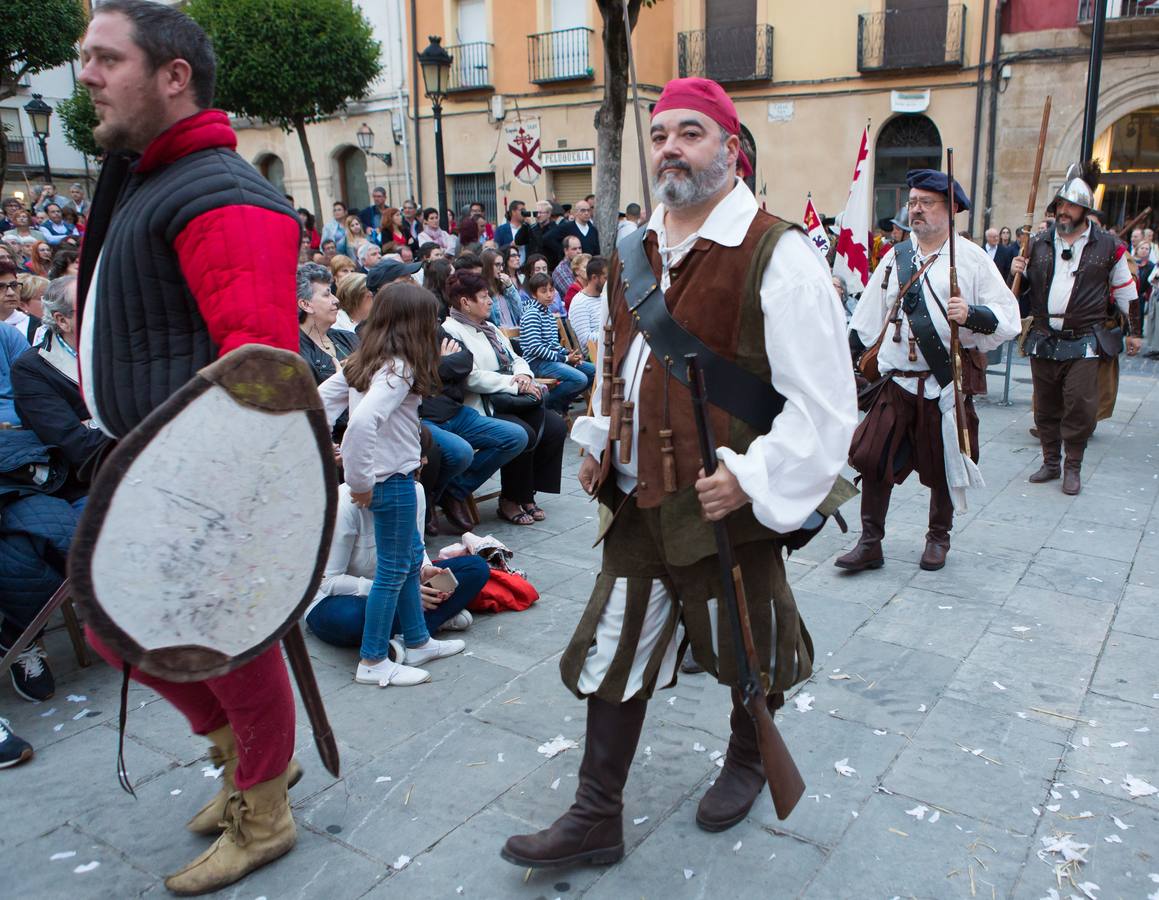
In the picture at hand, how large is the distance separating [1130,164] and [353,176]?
63.0 feet

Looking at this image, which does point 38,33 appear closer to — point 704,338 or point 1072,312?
point 1072,312

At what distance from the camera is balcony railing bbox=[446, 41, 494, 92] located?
78.8 feet

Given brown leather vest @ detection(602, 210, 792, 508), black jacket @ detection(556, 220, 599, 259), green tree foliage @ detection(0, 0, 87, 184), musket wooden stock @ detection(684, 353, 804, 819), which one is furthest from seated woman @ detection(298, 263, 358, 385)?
green tree foliage @ detection(0, 0, 87, 184)

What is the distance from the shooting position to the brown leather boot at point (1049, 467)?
669cm

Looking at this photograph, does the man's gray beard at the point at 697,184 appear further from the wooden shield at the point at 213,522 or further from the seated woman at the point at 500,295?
the seated woman at the point at 500,295

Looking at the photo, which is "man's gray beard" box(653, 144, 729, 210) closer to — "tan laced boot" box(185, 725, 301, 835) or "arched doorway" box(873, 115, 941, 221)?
"tan laced boot" box(185, 725, 301, 835)

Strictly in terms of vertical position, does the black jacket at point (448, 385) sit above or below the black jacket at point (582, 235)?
below

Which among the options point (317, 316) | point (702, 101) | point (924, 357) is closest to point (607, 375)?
point (702, 101)

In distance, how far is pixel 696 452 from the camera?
7.66ft

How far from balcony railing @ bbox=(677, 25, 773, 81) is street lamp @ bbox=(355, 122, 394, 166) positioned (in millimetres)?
7865

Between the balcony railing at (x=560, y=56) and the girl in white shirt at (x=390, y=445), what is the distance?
67.2ft

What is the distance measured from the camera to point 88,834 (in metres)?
2.73

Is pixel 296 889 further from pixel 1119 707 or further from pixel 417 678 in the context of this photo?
pixel 1119 707

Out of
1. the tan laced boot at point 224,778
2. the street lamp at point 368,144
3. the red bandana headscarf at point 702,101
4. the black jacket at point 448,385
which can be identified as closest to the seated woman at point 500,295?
the black jacket at point 448,385
